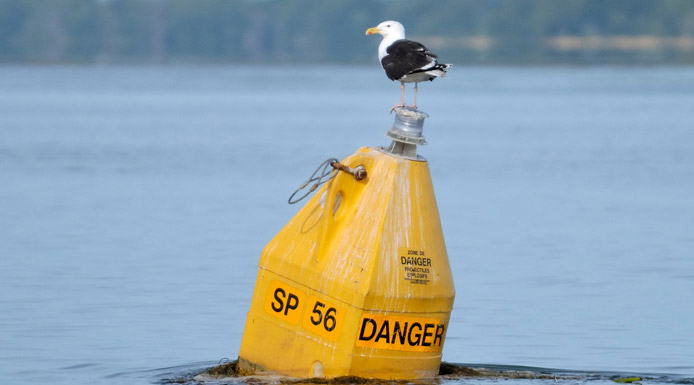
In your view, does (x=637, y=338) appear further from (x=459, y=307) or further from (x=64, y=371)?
(x=64, y=371)

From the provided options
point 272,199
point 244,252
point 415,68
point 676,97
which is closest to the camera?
point 415,68

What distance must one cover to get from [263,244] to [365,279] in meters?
8.49

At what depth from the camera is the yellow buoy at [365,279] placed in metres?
7.90

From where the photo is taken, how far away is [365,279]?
784cm

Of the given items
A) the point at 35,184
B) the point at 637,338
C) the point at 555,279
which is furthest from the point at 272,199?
the point at 637,338

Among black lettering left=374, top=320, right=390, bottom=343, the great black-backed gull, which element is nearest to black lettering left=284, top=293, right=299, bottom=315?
black lettering left=374, top=320, right=390, bottom=343

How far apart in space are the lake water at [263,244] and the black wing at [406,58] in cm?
207

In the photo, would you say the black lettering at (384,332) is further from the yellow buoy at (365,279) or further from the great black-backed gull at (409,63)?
the great black-backed gull at (409,63)

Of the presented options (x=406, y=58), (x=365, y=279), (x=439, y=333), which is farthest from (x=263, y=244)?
(x=365, y=279)

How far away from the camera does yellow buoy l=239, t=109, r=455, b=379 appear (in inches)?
311

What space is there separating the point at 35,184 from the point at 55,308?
1368 cm

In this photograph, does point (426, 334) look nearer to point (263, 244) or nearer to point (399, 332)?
point (399, 332)

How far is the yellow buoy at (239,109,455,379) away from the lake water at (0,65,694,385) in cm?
164

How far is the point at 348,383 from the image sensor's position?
26.1 feet
